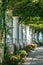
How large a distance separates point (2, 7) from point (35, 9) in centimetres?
1032

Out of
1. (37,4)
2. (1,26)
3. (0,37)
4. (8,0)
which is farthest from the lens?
(37,4)

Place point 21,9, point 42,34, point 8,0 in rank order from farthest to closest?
point 42,34
point 21,9
point 8,0

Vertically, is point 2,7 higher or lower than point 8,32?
higher

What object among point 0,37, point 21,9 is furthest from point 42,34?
point 0,37

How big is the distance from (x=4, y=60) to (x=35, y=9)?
5.74 m

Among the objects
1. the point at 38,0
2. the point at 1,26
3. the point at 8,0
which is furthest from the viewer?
the point at 38,0

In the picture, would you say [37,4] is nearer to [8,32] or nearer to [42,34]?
[8,32]

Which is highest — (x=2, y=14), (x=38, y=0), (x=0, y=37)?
(x=38, y=0)

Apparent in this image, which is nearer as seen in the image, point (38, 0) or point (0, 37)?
point (0, 37)

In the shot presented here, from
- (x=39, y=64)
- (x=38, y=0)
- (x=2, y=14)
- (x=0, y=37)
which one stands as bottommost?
(x=39, y=64)

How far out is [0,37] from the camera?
14219 millimetres

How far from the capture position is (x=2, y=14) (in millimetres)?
10414

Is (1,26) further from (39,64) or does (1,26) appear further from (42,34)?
(42,34)

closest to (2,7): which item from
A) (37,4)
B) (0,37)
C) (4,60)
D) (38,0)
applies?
(0,37)
